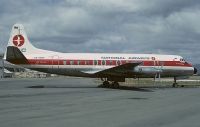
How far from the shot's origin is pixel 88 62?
35.1m

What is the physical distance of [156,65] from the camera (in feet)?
121

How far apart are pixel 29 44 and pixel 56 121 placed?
2467 centimetres

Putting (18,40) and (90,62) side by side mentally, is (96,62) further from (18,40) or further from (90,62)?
(18,40)

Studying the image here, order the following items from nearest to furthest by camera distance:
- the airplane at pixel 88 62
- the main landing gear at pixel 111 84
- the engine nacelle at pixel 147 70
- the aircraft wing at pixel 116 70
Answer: the aircraft wing at pixel 116 70 < the airplane at pixel 88 62 < the engine nacelle at pixel 147 70 < the main landing gear at pixel 111 84

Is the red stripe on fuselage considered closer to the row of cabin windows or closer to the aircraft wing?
the row of cabin windows

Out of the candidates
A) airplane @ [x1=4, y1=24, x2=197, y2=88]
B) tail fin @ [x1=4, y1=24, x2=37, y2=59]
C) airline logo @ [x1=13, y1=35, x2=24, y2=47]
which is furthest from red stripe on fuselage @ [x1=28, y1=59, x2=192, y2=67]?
airline logo @ [x1=13, y1=35, x2=24, y2=47]

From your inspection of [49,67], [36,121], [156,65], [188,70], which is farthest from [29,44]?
[36,121]

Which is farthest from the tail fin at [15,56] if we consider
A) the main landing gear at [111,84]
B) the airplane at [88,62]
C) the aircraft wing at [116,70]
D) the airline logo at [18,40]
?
the main landing gear at [111,84]

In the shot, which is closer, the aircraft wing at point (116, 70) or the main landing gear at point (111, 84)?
the aircraft wing at point (116, 70)

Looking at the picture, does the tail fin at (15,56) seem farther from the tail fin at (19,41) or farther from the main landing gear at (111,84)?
the main landing gear at (111,84)

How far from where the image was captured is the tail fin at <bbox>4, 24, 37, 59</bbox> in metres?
35.2

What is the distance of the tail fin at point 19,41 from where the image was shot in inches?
1387

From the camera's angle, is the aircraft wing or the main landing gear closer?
the aircraft wing

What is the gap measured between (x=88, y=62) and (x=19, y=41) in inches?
298
